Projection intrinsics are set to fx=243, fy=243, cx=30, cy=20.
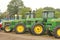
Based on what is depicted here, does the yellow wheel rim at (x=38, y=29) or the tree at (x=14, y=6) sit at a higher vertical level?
the tree at (x=14, y=6)

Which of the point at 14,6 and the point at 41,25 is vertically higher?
the point at 14,6

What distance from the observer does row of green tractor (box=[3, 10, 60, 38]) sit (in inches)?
698

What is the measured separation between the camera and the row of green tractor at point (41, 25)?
1773 centimetres

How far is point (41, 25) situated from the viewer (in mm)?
19281

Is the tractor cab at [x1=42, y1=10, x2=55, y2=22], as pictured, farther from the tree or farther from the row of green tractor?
the tree

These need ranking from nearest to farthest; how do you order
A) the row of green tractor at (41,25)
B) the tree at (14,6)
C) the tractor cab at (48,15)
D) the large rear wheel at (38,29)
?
the row of green tractor at (41,25) < the large rear wheel at (38,29) < the tractor cab at (48,15) < the tree at (14,6)

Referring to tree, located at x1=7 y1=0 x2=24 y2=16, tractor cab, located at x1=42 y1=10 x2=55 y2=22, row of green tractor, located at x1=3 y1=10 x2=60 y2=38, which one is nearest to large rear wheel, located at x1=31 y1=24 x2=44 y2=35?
row of green tractor, located at x1=3 y1=10 x2=60 y2=38

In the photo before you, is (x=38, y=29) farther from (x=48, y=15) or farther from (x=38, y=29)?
(x=48, y=15)

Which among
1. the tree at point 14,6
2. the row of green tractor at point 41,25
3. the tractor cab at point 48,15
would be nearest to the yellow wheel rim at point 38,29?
the row of green tractor at point 41,25

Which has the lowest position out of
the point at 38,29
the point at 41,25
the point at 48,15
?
the point at 38,29

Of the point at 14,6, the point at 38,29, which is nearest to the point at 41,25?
the point at 38,29

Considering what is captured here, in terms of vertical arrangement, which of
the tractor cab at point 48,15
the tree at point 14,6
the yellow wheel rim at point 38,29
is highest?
the tree at point 14,6

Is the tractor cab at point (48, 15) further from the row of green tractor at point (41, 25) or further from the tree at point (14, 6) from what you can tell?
the tree at point (14, 6)

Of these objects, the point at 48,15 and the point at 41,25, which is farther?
the point at 48,15
